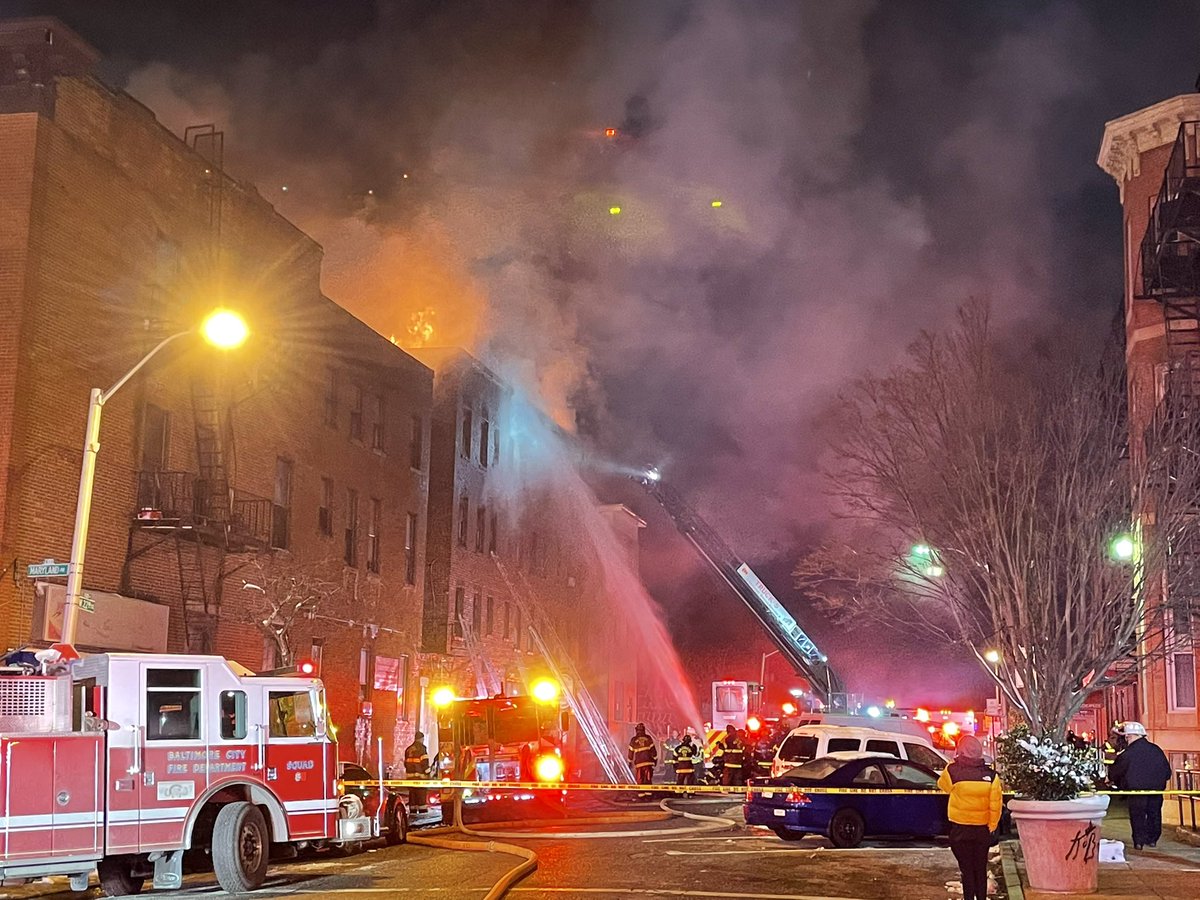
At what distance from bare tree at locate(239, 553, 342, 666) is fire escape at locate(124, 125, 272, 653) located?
1.81 ft

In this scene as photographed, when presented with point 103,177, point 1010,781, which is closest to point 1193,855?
point 1010,781

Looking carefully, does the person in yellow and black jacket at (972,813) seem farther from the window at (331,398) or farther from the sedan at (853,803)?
the window at (331,398)

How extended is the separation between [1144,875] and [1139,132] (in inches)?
750

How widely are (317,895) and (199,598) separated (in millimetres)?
12338

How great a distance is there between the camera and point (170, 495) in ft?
72.5

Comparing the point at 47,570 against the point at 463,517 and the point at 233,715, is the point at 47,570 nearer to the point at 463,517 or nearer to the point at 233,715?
the point at 233,715

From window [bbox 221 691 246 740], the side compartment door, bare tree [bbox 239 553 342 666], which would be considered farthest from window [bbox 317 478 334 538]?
the side compartment door

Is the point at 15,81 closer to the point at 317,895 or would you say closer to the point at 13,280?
the point at 13,280

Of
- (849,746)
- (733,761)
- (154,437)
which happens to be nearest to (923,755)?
(849,746)

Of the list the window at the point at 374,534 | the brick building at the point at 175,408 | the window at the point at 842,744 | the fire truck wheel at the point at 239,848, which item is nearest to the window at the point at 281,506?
the brick building at the point at 175,408

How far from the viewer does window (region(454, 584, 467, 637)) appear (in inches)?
1471

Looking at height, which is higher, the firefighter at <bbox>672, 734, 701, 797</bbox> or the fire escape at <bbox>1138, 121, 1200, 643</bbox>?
the fire escape at <bbox>1138, 121, 1200, 643</bbox>

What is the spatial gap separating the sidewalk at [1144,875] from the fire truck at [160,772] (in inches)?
266

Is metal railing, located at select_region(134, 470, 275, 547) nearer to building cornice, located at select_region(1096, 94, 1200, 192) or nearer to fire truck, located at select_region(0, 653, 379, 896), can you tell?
fire truck, located at select_region(0, 653, 379, 896)
